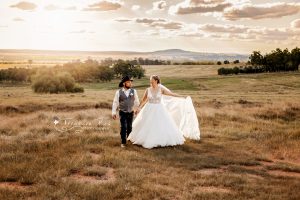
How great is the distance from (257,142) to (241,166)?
4414mm

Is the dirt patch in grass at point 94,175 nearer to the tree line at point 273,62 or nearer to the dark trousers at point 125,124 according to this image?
the dark trousers at point 125,124

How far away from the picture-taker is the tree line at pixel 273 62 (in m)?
120

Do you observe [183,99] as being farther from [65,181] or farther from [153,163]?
[65,181]

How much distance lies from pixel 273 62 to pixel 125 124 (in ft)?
369

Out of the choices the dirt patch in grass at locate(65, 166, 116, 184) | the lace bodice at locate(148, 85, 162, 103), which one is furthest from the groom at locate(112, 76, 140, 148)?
the dirt patch in grass at locate(65, 166, 116, 184)

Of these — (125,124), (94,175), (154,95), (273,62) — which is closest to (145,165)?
(94,175)

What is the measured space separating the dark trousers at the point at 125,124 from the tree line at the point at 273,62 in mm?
109474

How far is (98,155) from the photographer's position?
1305 centimetres

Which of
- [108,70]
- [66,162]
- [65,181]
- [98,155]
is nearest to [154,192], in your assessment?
[65,181]

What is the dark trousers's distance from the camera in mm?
14398

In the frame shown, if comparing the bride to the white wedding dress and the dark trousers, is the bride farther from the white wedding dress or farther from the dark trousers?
the dark trousers

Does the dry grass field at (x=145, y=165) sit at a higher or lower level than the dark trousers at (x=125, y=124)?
lower

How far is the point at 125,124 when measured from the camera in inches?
577

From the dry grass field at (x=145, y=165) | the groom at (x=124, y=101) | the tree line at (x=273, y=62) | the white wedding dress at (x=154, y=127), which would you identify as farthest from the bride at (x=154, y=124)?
the tree line at (x=273, y=62)
